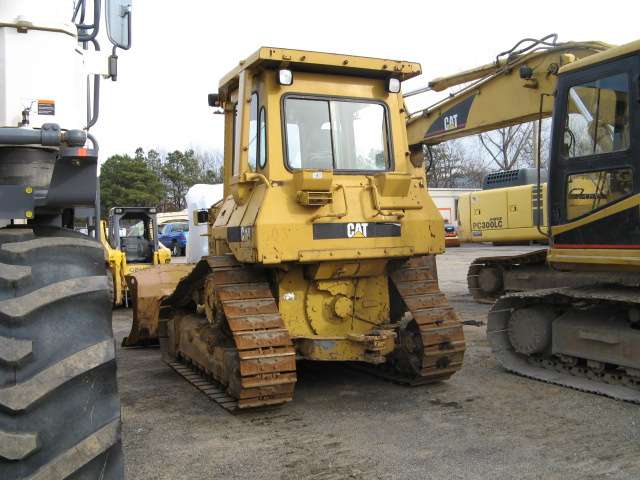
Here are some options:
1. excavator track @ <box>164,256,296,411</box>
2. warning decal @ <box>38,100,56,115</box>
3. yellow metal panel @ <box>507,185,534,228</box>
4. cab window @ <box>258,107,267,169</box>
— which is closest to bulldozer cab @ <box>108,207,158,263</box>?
yellow metal panel @ <box>507,185,534,228</box>

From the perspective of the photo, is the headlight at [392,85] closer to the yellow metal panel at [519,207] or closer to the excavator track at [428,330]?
the excavator track at [428,330]

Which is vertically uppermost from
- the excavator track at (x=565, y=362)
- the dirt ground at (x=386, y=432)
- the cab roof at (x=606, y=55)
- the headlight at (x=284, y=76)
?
the cab roof at (x=606, y=55)

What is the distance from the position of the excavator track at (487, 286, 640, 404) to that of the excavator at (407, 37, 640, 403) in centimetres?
1

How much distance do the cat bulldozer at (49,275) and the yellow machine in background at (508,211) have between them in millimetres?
12593

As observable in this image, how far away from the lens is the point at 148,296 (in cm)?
816

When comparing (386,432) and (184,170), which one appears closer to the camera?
(386,432)

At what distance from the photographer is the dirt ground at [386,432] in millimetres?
4215

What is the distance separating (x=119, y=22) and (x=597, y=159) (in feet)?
15.7

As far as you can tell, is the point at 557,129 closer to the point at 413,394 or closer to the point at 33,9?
the point at 413,394

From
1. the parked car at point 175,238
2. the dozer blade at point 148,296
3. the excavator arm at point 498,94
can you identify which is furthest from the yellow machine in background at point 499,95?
the parked car at point 175,238

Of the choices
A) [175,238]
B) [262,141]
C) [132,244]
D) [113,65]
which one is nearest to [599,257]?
[262,141]

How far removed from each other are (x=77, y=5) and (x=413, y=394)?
417 centimetres

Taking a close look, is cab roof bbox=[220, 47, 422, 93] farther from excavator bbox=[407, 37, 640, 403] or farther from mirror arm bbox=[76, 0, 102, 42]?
mirror arm bbox=[76, 0, 102, 42]

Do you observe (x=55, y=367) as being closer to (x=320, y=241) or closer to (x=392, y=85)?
(x=320, y=241)
